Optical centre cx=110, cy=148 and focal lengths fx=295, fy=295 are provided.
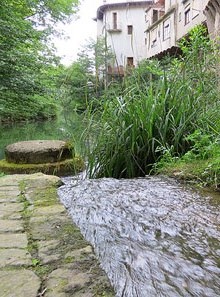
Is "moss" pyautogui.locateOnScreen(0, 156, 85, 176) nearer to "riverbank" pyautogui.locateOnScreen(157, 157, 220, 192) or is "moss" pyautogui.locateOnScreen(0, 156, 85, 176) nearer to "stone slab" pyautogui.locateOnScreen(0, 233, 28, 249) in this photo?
"riverbank" pyautogui.locateOnScreen(157, 157, 220, 192)

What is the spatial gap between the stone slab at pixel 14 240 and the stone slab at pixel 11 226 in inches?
2.0

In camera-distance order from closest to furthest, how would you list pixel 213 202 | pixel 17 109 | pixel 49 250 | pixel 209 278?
pixel 209 278
pixel 49 250
pixel 213 202
pixel 17 109

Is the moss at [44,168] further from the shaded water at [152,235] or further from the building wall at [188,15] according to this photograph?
the building wall at [188,15]

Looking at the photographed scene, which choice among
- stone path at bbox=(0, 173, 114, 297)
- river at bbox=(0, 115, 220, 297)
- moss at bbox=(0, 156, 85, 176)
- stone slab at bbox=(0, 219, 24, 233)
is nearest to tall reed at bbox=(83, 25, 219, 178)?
river at bbox=(0, 115, 220, 297)

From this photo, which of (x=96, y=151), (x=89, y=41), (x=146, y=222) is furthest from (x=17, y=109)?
(x=89, y=41)

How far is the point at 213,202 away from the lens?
160 centimetres

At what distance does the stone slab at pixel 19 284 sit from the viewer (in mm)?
802

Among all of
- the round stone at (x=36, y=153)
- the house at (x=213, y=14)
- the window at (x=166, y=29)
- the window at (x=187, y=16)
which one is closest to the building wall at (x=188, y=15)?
the window at (x=187, y=16)

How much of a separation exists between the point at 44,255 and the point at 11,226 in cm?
36

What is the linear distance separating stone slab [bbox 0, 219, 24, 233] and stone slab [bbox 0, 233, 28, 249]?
0.05 meters

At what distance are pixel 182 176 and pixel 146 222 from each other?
90cm

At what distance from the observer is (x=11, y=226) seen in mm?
1328

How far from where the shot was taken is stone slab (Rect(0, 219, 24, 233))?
1.28 meters

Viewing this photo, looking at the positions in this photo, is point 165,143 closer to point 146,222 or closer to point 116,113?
point 116,113
